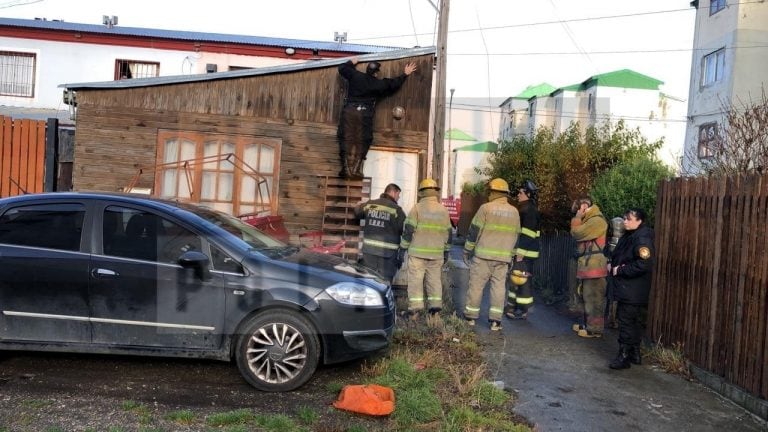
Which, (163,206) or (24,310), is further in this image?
(163,206)

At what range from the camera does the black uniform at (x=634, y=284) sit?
6.29 meters

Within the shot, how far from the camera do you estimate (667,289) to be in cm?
678

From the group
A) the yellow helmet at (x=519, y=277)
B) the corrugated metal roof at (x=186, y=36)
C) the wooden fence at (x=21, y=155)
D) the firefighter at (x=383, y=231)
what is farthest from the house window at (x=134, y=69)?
the yellow helmet at (x=519, y=277)

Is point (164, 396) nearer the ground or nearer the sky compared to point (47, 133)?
nearer the ground

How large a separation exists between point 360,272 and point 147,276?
72.8 inches

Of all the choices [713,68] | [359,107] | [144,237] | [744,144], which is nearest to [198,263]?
[144,237]

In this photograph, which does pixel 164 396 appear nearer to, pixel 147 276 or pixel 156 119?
pixel 147 276

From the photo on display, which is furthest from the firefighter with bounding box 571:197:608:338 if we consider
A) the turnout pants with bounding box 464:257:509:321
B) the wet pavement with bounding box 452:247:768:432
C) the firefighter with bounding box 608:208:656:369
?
the firefighter with bounding box 608:208:656:369

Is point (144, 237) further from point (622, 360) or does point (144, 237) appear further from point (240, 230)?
point (622, 360)

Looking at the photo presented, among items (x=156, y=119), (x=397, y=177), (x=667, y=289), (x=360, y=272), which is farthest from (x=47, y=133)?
(x=667, y=289)

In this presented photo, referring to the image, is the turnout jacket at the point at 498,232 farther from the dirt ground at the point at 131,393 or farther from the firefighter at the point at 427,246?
the dirt ground at the point at 131,393

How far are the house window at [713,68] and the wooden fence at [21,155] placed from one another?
80.7 feet

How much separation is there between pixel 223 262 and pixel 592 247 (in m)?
4.66

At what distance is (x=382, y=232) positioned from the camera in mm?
8039
